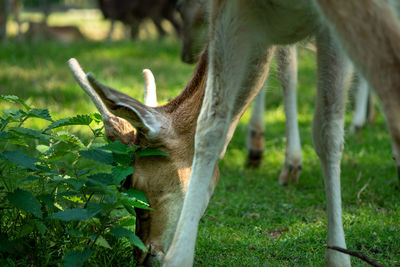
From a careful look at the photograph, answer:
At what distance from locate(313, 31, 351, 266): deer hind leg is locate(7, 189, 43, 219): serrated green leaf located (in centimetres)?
167

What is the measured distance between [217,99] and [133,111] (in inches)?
18.1

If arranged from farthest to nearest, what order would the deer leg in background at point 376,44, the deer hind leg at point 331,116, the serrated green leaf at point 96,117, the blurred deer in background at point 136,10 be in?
the blurred deer in background at point 136,10 < the deer hind leg at point 331,116 < the serrated green leaf at point 96,117 < the deer leg in background at point 376,44

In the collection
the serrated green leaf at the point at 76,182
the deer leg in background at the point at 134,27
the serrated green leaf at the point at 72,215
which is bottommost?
the deer leg in background at the point at 134,27

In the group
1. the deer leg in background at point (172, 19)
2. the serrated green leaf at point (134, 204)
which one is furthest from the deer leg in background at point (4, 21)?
the serrated green leaf at point (134, 204)

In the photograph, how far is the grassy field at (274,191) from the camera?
138 inches

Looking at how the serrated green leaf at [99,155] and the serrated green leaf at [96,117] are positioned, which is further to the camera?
the serrated green leaf at [96,117]

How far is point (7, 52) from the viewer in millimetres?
10258

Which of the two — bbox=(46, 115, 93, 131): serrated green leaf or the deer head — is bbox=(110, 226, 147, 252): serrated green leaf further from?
bbox=(46, 115, 93, 131): serrated green leaf

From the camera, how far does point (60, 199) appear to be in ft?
10.4

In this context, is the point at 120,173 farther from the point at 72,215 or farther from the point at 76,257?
the point at 76,257

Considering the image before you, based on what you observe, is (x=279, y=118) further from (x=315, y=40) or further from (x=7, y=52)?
(x=7, y=52)

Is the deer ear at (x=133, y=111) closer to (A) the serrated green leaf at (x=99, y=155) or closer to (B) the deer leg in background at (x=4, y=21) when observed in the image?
(A) the serrated green leaf at (x=99, y=155)

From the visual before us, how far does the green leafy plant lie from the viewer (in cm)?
264

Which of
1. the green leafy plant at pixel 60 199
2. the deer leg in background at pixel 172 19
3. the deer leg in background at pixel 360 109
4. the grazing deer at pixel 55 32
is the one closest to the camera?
the green leafy plant at pixel 60 199
